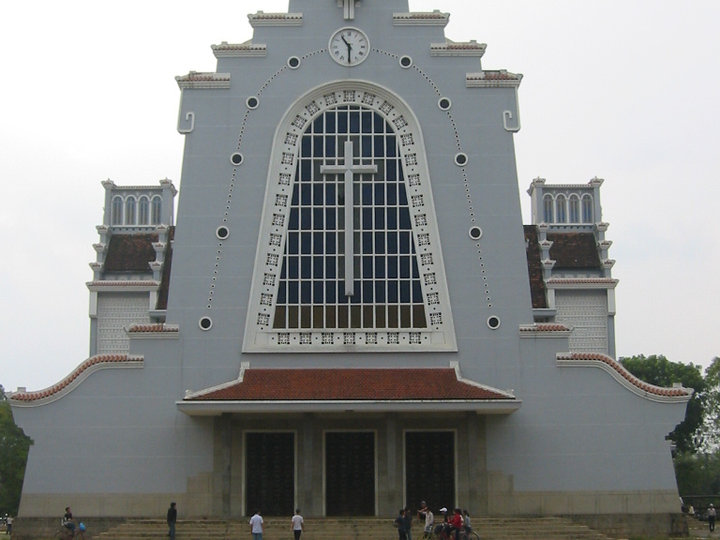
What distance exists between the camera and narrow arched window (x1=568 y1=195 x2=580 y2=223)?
167 feet

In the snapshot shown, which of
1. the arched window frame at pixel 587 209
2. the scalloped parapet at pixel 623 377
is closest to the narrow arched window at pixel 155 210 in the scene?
the arched window frame at pixel 587 209

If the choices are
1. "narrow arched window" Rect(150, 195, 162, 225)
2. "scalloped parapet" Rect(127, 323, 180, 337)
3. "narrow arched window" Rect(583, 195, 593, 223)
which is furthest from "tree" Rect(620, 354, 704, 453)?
"scalloped parapet" Rect(127, 323, 180, 337)

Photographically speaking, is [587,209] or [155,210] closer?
[155,210]

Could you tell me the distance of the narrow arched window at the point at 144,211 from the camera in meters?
50.2

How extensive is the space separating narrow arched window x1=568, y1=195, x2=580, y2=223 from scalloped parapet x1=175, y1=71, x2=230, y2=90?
19067 mm

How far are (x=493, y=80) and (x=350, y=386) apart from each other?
1143 centimetres

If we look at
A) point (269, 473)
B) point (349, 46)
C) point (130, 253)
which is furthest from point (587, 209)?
point (269, 473)

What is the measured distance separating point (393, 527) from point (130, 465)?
8.59m

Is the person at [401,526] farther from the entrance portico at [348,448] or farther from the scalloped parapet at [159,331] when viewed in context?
the scalloped parapet at [159,331]

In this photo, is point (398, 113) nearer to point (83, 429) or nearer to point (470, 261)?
point (470, 261)

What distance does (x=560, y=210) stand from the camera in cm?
5094

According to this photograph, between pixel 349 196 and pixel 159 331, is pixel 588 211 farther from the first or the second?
pixel 159 331

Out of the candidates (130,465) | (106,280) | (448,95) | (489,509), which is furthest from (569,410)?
(106,280)

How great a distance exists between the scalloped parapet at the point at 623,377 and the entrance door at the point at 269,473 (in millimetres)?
8979
